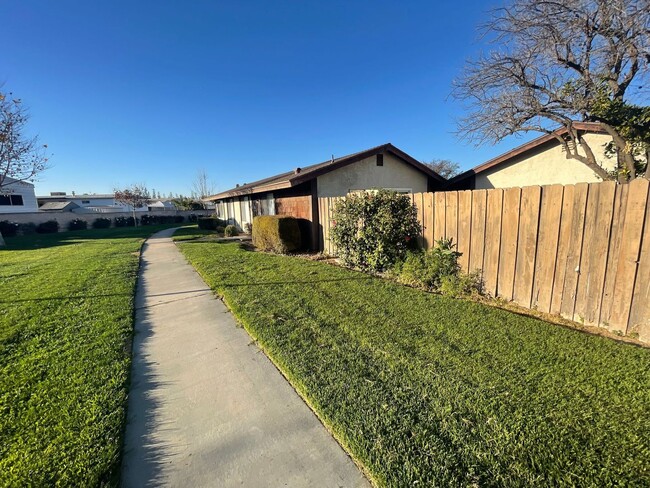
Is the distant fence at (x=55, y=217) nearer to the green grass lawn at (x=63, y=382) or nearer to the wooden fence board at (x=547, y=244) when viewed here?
the green grass lawn at (x=63, y=382)

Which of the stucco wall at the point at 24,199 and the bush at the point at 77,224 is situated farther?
the stucco wall at the point at 24,199

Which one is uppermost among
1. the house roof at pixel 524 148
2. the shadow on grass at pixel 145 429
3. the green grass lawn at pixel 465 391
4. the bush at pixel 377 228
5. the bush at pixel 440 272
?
the house roof at pixel 524 148

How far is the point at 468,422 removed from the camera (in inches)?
87.7

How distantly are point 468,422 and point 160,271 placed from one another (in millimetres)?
8226

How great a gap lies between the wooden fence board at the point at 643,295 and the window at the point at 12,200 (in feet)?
159

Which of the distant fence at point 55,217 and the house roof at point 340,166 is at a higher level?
the house roof at point 340,166

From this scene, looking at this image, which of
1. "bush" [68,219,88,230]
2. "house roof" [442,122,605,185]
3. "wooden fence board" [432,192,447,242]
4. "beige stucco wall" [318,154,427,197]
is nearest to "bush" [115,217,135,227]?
"bush" [68,219,88,230]

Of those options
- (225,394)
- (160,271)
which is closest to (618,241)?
(225,394)

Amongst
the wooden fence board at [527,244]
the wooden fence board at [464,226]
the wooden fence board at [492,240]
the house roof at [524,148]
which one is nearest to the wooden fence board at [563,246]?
the wooden fence board at [527,244]

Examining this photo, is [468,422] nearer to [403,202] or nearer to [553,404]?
[553,404]

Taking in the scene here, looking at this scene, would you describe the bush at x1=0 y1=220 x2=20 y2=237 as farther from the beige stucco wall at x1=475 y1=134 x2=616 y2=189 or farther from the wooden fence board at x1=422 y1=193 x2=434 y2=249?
the beige stucco wall at x1=475 y1=134 x2=616 y2=189

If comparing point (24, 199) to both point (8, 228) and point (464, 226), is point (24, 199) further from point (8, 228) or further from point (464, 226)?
point (464, 226)

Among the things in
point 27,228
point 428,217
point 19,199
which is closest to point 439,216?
point 428,217

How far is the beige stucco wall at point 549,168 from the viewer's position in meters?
9.13
